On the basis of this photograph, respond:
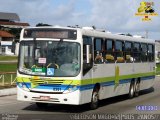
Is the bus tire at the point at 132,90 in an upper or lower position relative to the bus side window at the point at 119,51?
lower

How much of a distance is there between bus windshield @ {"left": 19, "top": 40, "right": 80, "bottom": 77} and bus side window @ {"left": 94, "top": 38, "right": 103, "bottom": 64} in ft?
5.07

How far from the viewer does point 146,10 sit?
6209 cm

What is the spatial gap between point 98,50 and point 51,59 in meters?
2.39

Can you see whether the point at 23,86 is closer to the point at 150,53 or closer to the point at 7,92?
the point at 7,92

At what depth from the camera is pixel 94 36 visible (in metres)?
17.3

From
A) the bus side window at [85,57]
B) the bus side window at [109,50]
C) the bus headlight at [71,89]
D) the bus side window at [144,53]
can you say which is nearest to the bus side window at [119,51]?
the bus side window at [109,50]

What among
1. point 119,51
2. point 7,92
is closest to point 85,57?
point 119,51

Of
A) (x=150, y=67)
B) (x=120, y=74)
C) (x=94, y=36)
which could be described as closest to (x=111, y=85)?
(x=120, y=74)

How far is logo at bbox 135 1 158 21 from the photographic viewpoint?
60.4m

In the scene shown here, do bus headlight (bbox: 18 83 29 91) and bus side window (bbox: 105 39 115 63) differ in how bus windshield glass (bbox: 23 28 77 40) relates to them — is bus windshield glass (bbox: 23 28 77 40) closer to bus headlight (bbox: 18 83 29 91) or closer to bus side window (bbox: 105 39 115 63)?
bus headlight (bbox: 18 83 29 91)

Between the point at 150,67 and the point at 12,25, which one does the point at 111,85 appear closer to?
the point at 150,67

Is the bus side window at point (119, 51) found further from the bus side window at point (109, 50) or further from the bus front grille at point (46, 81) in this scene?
the bus front grille at point (46, 81)

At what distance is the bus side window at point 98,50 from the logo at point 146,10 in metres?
42.6

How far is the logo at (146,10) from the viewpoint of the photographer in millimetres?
60400
